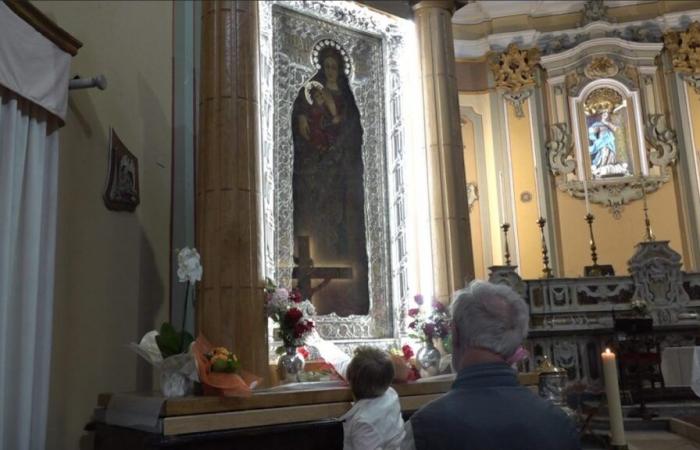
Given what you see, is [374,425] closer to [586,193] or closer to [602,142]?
[586,193]

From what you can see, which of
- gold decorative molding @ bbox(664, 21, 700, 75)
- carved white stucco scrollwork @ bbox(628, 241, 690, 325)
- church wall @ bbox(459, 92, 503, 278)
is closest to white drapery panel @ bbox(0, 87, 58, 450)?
carved white stucco scrollwork @ bbox(628, 241, 690, 325)

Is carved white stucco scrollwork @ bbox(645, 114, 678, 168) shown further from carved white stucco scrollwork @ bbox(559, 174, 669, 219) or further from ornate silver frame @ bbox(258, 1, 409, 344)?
ornate silver frame @ bbox(258, 1, 409, 344)

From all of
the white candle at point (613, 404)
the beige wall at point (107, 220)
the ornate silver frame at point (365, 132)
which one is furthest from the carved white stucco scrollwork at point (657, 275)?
the white candle at point (613, 404)

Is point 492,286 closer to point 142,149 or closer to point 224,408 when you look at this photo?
point 224,408

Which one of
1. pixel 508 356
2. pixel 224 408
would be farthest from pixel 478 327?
pixel 224 408

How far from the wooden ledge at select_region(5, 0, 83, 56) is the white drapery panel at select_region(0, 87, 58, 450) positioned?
19.6 inches

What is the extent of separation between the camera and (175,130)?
5770mm

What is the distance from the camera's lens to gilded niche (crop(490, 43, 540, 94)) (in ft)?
36.7

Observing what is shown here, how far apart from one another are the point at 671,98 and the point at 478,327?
1037 centimetres

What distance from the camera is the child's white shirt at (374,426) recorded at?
308 centimetres

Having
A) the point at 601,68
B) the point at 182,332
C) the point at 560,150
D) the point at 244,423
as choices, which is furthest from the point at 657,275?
the point at 182,332

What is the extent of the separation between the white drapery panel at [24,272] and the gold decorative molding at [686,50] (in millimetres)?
9753

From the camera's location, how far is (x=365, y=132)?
6824 mm

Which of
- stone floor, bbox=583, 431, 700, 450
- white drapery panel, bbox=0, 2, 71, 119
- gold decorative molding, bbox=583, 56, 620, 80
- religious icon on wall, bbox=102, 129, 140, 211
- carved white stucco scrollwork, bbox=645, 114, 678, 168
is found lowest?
stone floor, bbox=583, 431, 700, 450
